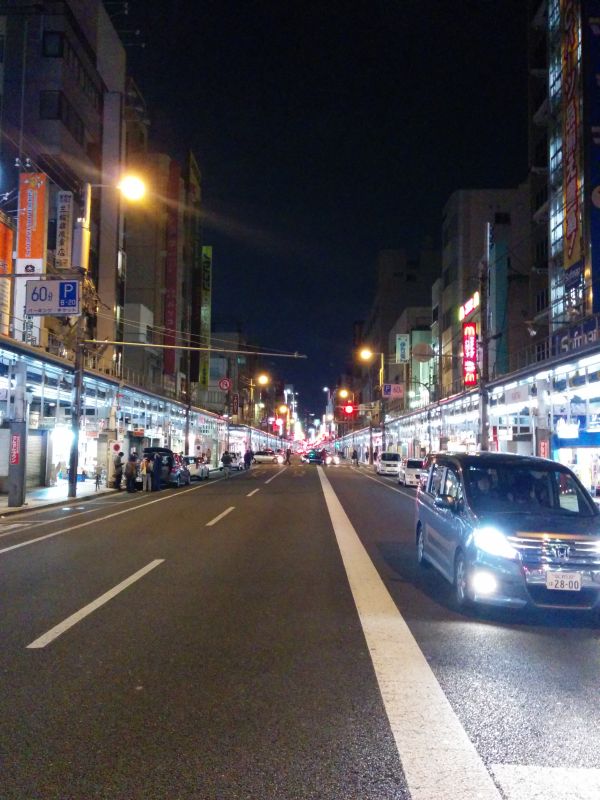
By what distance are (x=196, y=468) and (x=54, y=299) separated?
2068 centimetres

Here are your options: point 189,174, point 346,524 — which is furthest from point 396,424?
point 346,524

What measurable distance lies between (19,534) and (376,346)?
125m

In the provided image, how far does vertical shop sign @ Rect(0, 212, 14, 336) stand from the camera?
3077 cm

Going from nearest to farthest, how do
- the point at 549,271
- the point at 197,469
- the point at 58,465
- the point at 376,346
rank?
the point at 58,465 < the point at 197,469 < the point at 549,271 < the point at 376,346

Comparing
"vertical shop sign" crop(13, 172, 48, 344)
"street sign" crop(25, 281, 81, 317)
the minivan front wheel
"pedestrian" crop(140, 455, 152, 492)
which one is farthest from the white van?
the minivan front wheel

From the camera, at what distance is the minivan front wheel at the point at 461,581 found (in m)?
7.71

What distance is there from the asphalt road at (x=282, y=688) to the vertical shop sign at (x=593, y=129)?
28.6 m

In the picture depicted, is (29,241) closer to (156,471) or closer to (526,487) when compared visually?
(156,471)

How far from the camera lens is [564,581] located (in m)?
7.07

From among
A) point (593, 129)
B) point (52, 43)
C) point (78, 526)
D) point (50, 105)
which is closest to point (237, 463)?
point (50, 105)

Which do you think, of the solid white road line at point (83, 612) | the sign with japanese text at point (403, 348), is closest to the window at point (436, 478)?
the solid white road line at point (83, 612)

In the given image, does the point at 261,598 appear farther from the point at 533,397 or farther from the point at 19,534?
the point at 533,397

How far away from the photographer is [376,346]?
13762cm

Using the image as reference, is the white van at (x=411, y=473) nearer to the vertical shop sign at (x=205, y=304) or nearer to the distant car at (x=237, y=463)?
the distant car at (x=237, y=463)
